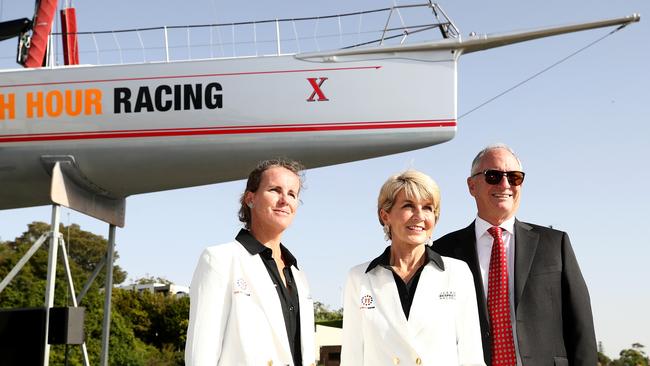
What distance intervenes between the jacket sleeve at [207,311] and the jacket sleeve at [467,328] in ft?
4.06

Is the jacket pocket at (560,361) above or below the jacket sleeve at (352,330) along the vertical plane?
below

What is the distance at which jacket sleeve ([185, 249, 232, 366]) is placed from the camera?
154 inches

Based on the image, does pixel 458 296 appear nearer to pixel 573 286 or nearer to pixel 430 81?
pixel 573 286

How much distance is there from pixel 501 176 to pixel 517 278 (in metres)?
0.63

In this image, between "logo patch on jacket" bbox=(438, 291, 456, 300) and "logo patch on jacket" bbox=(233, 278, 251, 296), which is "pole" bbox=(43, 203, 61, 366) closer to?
"logo patch on jacket" bbox=(233, 278, 251, 296)

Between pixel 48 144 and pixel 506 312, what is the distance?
10661mm

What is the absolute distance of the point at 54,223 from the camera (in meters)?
12.7

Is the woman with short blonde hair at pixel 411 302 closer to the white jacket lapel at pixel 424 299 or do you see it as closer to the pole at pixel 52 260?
the white jacket lapel at pixel 424 299

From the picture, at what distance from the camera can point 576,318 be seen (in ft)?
15.1

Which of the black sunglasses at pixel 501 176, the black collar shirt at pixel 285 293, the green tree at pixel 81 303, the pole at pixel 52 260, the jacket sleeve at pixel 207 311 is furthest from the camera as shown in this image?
the green tree at pixel 81 303

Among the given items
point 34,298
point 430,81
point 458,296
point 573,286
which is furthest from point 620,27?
point 34,298

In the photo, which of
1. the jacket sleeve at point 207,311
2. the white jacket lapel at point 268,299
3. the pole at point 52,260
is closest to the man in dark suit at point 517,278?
the white jacket lapel at point 268,299

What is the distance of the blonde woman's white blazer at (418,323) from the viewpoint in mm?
4004

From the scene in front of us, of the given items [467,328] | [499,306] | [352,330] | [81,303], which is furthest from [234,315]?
[81,303]
